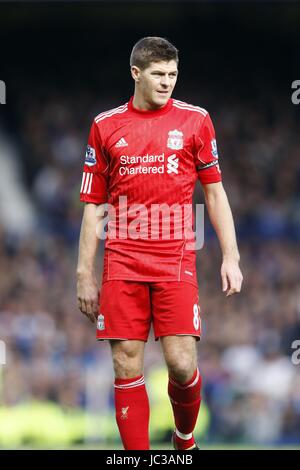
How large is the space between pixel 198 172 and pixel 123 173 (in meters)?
0.45

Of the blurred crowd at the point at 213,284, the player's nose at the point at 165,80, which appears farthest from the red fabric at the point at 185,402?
the blurred crowd at the point at 213,284

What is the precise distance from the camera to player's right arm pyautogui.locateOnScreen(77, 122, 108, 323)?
591 cm

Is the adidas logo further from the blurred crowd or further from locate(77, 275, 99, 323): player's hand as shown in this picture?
the blurred crowd

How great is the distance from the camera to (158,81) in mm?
5742

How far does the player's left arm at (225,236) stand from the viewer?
19.2 ft

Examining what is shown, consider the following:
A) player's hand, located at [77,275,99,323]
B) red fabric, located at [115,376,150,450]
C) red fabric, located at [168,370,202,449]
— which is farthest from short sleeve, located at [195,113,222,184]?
red fabric, located at [115,376,150,450]

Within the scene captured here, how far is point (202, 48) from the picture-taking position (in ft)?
58.9

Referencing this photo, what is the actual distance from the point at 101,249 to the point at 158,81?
1014 cm

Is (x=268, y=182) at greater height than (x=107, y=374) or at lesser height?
greater

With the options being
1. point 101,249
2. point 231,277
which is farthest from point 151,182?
point 101,249

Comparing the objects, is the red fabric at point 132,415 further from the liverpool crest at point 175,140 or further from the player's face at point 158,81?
the player's face at point 158,81

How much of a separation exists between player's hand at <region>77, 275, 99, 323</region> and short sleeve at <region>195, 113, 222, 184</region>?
2.83 feet

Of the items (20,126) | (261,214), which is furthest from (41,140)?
(261,214)

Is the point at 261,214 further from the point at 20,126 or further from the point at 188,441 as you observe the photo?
the point at 188,441
